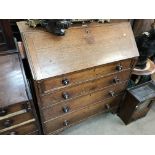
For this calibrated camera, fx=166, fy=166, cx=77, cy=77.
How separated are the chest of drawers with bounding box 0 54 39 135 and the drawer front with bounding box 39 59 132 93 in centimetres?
16

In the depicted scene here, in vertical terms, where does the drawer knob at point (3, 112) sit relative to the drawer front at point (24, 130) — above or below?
above

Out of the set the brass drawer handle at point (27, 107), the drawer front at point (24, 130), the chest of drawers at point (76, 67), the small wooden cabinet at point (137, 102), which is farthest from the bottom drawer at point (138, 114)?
the brass drawer handle at point (27, 107)

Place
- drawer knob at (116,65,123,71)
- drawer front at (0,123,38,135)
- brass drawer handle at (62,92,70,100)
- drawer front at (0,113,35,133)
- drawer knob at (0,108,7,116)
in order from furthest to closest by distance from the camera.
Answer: drawer knob at (116,65,123,71) → brass drawer handle at (62,92,70,100) → drawer front at (0,123,38,135) → drawer front at (0,113,35,133) → drawer knob at (0,108,7,116)

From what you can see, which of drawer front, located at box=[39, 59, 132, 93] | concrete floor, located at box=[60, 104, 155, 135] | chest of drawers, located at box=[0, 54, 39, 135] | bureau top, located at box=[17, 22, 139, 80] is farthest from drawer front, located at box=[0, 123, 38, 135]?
concrete floor, located at box=[60, 104, 155, 135]

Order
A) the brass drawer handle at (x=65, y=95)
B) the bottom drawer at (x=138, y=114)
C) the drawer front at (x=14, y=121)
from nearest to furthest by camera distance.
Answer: the drawer front at (x=14, y=121) < the brass drawer handle at (x=65, y=95) < the bottom drawer at (x=138, y=114)

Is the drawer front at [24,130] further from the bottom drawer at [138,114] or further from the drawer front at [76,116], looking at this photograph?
the bottom drawer at [138,114]

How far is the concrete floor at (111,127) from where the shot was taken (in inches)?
76.8

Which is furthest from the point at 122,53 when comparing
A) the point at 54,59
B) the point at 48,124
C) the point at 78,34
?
the point at 48,124

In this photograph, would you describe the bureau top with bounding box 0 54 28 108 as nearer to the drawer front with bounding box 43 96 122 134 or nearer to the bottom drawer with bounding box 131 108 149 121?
the drawer front with bounding box 43 96 122 134

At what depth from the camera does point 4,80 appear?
1.10 metres

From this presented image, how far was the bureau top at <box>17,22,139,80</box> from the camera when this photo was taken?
117cm

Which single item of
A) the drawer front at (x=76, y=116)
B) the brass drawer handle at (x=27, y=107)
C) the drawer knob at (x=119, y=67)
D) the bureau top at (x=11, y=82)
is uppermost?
the bureau top at (x=11, y=82)
